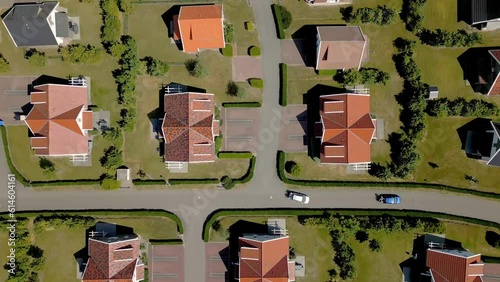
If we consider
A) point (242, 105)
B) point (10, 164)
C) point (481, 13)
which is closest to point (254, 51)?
point (242, 105)

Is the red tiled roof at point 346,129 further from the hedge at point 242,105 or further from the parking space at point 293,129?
the hedge at point 242,105

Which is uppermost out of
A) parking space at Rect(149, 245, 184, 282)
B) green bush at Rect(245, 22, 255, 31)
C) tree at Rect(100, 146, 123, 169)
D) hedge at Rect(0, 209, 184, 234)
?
green bush at Rect(245, 22, 255, 31)

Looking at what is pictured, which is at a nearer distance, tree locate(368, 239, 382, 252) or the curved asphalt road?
tree locate(368, 239, 382, 252)

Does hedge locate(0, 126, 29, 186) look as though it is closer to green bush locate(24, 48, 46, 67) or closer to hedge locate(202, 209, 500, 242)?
green bush locate(24, 48, 46, 67)

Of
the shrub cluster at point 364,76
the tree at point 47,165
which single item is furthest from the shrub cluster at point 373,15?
the tree at point 47,165

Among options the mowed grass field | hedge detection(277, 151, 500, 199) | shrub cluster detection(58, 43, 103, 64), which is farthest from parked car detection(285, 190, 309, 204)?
shrub cluster detection(58, 43, 103, 64)

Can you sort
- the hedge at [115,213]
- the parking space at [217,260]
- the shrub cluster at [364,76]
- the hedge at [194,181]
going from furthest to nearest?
1. the parking space at [217,260]
2. the hedge at [115,213]
3. the hedge at [194,181]
4. the shrub cluster at [364,76]
